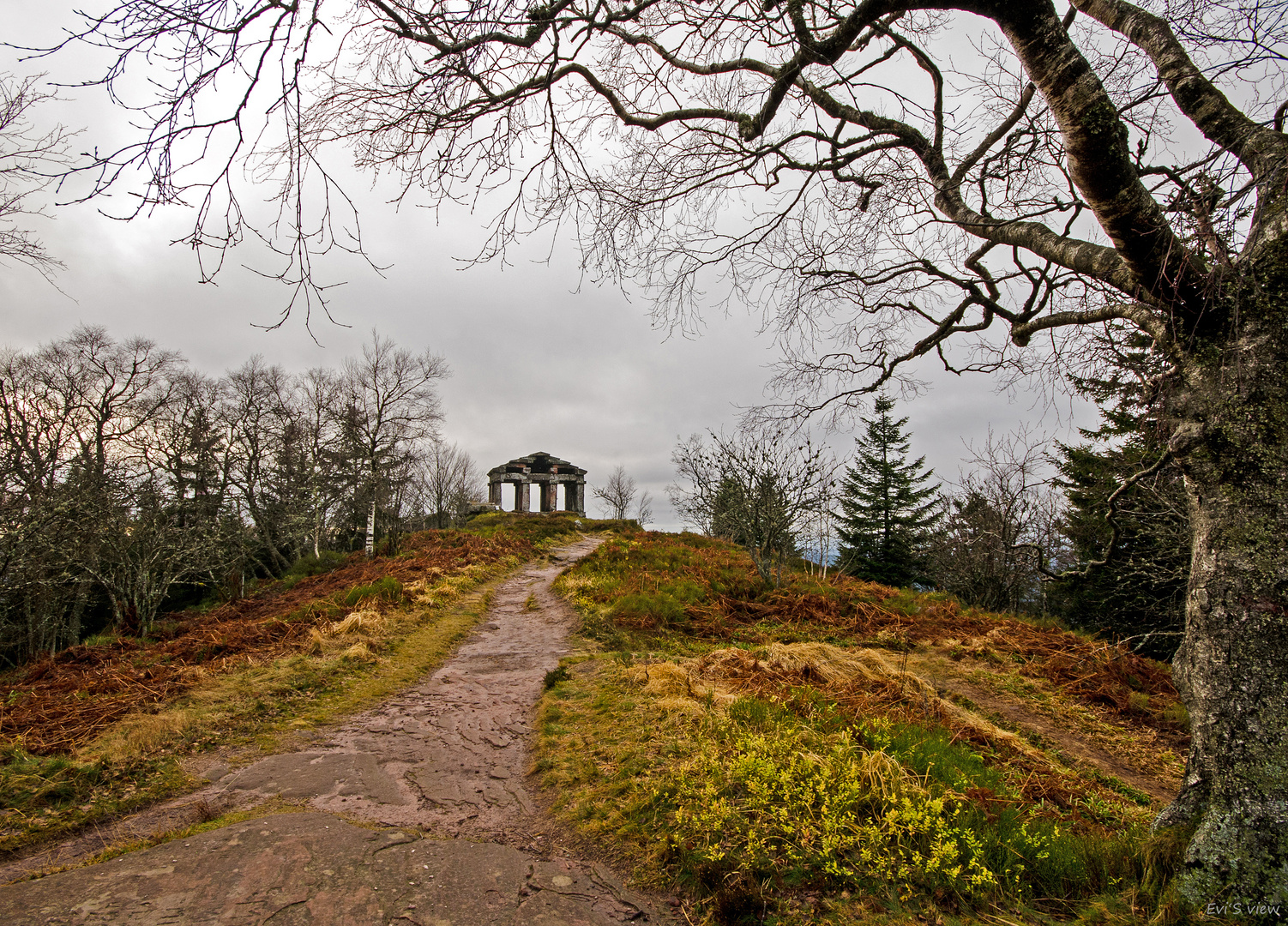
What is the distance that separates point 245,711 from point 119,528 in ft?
42.1

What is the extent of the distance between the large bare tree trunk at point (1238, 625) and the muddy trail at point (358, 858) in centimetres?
258

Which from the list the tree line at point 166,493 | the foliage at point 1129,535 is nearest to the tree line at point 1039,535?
the foliage at point 1129,535

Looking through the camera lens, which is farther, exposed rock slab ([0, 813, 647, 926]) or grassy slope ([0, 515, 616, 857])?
grassy slope ([0, 515, 616, 857])

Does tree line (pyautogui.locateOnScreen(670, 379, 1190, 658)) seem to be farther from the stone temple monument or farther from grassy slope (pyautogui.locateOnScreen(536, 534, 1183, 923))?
the stone temple monument

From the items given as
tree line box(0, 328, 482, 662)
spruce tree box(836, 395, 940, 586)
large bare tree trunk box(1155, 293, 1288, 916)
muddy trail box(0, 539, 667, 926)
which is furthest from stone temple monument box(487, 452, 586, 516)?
large bare tree trunk box(1155, 293, 1288, 916)

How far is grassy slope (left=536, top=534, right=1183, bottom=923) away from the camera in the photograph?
2488 mm

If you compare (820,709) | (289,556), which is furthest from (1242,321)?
(289,556)

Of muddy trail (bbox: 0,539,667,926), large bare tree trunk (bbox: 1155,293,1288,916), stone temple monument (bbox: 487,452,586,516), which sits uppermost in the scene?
stone temple monument (bbox: 487,452,586,516)

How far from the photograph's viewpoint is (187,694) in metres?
5.61

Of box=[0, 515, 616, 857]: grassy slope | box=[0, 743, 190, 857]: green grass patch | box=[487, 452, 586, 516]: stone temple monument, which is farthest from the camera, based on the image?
box=[487, 452, 586, 516]: stone temple monument

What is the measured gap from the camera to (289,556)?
26922mm

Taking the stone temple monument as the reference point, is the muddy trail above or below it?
below

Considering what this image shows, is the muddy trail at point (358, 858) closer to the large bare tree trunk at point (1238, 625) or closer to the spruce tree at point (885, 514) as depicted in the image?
the large bare tree trunk at point (1238, 625)

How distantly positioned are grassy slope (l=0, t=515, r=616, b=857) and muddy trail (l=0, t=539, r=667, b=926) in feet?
1.50
